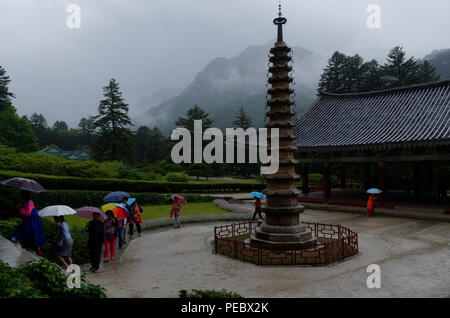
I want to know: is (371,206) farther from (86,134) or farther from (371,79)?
(86,134)

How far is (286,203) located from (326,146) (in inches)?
470

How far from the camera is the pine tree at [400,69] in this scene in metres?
53.4

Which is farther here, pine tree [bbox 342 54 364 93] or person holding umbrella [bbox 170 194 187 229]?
pine tree [bbox 342 54 364 93]

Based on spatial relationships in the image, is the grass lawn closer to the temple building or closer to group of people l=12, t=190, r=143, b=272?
the temple building

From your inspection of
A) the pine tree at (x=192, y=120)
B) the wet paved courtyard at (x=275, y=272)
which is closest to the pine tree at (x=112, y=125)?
the pine tree at (x=192, y=120)

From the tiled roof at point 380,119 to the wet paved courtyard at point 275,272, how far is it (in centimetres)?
785

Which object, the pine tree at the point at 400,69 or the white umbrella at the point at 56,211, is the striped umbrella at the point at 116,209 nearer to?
the white umbrella at the point at 56,211

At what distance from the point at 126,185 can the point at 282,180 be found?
17.6 meters

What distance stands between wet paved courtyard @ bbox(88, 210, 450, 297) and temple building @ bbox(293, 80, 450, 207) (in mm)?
7453

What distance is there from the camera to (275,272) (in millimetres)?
9438

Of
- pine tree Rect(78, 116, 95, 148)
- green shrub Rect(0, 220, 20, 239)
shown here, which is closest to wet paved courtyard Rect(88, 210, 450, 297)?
green shrub Rect(0, 220, 20, 239)

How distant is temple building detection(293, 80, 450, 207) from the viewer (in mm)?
19703

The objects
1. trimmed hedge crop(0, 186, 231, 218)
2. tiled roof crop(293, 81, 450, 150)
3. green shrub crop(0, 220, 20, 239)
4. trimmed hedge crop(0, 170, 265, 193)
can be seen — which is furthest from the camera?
trimmed hedge crop(0, 170, 265, 193)
